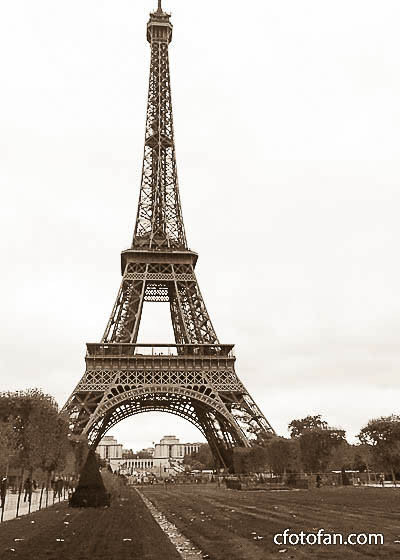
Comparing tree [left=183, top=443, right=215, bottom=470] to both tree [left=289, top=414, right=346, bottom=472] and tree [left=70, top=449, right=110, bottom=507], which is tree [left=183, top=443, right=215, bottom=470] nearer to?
tree [left=289, top=414, right=346, bottom=472]

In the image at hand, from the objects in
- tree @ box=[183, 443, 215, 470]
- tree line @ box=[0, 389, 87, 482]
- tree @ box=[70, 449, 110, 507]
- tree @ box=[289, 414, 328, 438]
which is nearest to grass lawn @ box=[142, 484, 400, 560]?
tree @ box=[70, 449, 110, 507]

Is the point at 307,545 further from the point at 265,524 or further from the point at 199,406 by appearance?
the point at 199,406

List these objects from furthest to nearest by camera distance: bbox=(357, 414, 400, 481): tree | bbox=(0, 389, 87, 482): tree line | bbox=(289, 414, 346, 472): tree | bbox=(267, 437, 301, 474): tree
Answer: bbox=(289, 414, 346, 472): tree → bbox=(267, 437, 301, 474): tree → bbox=(357, 414, 400, 481): tree → bbox=(0, 389, 87, 482): tree line

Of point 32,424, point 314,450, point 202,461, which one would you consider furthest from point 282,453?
point 202,461

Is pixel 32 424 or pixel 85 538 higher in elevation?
pixel 32 424

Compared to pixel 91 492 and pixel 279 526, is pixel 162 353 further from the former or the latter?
pixel 279 526

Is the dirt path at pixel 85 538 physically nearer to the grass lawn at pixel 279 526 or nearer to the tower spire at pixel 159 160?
the grass lawn at pixel 279 526
